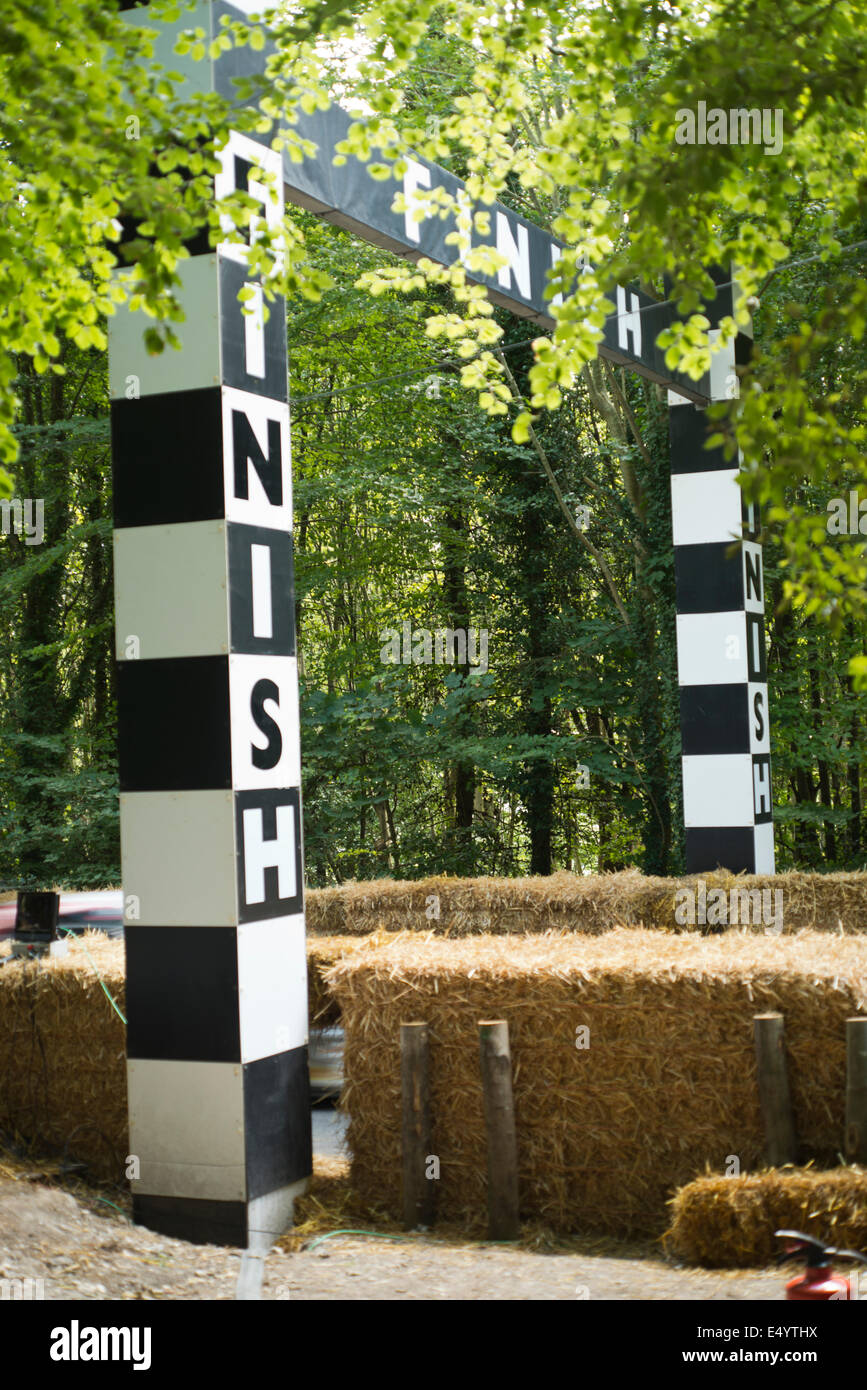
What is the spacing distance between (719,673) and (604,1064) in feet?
16.4

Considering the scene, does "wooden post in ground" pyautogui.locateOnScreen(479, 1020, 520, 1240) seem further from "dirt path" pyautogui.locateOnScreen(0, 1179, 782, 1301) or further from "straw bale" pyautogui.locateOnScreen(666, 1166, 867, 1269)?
"straw bale" pyautogui.locateOnScreen(666, 1166, 867, 1269)

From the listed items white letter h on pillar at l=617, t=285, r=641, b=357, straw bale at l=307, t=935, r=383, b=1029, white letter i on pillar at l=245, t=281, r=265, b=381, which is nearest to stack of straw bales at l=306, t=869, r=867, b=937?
straw bale at l=307, t=935, r=383, b=1029

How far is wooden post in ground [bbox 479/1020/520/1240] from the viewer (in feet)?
17.1

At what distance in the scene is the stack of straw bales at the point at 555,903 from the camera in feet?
29.9

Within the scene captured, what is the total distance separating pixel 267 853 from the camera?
5234 mm

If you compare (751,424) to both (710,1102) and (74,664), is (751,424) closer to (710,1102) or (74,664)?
(710,1102)

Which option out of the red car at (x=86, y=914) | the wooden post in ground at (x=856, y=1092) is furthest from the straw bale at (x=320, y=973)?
the wooden post in ground at (x=856, y=1092)

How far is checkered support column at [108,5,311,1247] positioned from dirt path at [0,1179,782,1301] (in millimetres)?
308

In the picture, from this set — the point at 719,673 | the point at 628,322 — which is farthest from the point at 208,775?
the point at 719,673

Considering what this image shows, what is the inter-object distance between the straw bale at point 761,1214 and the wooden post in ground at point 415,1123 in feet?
3.78

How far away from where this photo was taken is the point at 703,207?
11.6ft
